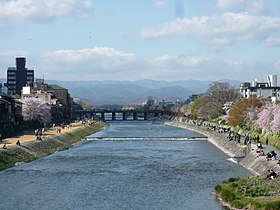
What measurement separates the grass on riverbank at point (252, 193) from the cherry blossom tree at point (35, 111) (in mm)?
62232

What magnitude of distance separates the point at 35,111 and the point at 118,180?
57.4 m

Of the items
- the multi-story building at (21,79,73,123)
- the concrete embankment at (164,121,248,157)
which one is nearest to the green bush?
the concrete embankment at (164,121,248,157)

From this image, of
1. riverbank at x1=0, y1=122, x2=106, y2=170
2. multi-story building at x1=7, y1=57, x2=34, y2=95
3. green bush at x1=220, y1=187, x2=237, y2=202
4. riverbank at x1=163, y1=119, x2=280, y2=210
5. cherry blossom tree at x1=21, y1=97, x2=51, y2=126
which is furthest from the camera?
multi-story building at x1=7, y1=57, x2=34, y2=95

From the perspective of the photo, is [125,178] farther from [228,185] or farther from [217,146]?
[217,146]

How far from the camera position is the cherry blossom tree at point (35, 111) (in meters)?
90.9

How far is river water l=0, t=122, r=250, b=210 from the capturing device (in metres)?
28.8

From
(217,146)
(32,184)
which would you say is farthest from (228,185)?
(217,146)

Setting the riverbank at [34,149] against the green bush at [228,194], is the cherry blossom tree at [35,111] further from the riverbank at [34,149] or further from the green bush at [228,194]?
the green bush at [228,194]

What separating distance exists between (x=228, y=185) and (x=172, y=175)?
26.9 feet

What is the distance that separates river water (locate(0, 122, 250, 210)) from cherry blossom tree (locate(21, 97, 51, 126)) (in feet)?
116

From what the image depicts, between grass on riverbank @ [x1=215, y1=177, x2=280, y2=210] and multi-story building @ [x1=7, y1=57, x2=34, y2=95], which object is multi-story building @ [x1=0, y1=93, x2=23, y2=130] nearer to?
grass on riverbank @ [x1=215, y1=177, x2=280, y2=210]

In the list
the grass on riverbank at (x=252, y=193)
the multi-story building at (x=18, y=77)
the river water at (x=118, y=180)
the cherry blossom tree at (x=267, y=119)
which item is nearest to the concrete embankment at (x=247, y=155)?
the river water at (x=118, y=180)

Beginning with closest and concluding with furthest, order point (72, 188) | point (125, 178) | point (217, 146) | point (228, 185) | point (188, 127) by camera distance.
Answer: point (228, 185) → point (72, 188) → point (125, 178) → point (217, 146) → point (188, 127)

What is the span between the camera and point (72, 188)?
3341 cm
